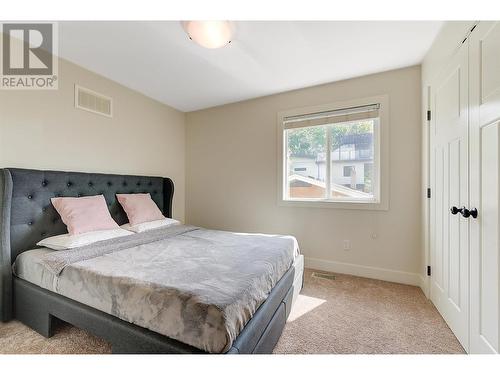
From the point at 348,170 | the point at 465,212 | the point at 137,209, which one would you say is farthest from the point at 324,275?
the point at 137,209

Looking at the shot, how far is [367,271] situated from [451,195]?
128cm

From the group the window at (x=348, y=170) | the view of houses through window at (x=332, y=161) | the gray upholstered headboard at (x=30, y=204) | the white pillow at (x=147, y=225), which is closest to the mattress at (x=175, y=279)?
the gray upholstered headboard at (x=30, y=204)

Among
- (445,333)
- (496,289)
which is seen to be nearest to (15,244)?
(496,289)

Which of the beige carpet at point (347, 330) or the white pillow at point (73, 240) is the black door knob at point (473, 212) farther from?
the white pillow at point (73, 240)

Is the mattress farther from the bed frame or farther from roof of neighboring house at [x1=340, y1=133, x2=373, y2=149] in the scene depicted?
roof of neighboring house at [x1=340, y1=133, x2=373, y2=149]

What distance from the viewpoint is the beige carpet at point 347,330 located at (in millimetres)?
1350

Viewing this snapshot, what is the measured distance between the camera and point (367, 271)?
245cm

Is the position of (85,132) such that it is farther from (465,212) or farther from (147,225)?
(465,212)

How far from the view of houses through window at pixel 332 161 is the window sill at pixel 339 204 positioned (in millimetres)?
85

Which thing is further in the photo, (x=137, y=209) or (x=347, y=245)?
(x=347, y=245)

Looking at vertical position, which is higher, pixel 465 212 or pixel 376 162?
pixel 376 162

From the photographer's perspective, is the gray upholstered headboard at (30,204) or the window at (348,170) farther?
the window at (348,170)

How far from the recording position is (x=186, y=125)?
360 centimetres
